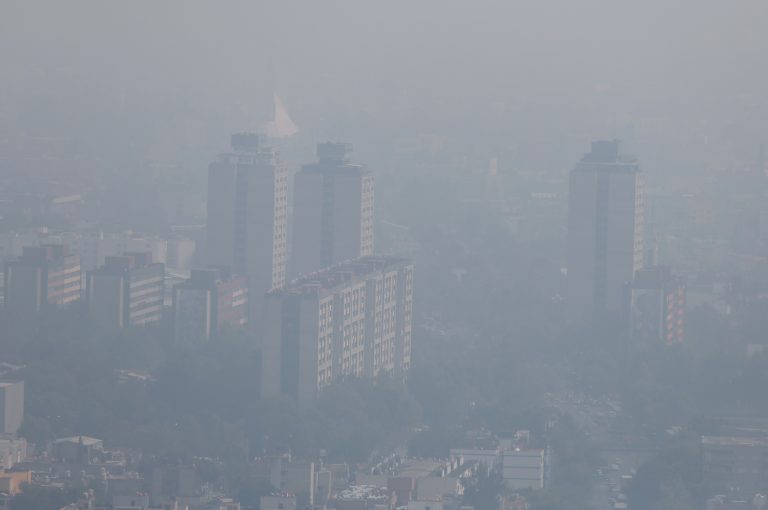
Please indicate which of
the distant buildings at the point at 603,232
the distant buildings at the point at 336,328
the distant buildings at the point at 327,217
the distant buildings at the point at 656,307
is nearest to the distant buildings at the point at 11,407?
the distant buildings at the point at 336,328

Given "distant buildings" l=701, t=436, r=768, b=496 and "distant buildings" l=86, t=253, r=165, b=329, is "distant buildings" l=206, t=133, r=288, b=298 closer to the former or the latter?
"distant buildings" l=86, t=253, r=165, b=329

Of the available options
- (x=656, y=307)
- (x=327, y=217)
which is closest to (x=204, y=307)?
(x=327, y=217)

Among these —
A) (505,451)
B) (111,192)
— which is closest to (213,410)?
(505,451)

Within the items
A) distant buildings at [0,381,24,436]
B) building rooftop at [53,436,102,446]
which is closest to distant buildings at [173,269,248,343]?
distant buildings at [0,381,24,436]

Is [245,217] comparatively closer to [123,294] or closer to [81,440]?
[123,294]

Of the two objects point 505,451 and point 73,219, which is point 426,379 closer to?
point 505,451
